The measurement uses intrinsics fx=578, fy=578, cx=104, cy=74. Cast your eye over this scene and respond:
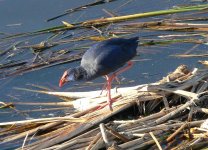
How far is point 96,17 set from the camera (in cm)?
776

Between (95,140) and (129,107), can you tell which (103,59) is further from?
(95,140)

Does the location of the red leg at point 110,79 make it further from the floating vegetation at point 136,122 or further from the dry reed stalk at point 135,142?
the dry reed stalk at point 135,142

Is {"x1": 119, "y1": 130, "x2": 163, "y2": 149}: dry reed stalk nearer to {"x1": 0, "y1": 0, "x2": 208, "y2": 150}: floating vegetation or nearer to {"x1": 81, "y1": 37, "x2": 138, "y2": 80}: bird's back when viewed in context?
{"x1": 0, "y1": 0, "x2": 208, "y2": 150}: floating vegetation

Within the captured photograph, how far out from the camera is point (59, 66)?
6.64 m

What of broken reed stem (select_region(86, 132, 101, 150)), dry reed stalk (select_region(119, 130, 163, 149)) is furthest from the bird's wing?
dry reed stalk (select_region(119, 130, 163, 149))

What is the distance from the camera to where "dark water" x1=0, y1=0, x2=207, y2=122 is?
602 cm

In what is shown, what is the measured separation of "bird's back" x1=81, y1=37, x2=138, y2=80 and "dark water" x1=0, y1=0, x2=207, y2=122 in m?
0.39

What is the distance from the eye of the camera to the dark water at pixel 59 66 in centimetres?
602

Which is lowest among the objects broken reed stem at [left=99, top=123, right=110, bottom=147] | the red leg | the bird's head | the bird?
broken reed stem at [left=99, top=123, right=110, bottom=147]

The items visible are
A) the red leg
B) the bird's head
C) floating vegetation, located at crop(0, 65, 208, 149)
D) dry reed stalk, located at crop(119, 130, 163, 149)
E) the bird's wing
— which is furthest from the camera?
the bird's head

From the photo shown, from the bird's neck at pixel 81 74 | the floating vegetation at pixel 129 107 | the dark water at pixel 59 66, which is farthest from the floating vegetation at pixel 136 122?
the dark water at pixel 59 66

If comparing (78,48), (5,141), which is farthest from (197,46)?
(5,141)

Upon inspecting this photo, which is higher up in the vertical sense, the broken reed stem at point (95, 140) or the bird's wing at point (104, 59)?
the bird's wing at point (104, 59)

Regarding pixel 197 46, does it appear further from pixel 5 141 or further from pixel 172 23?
pixel 5 141
